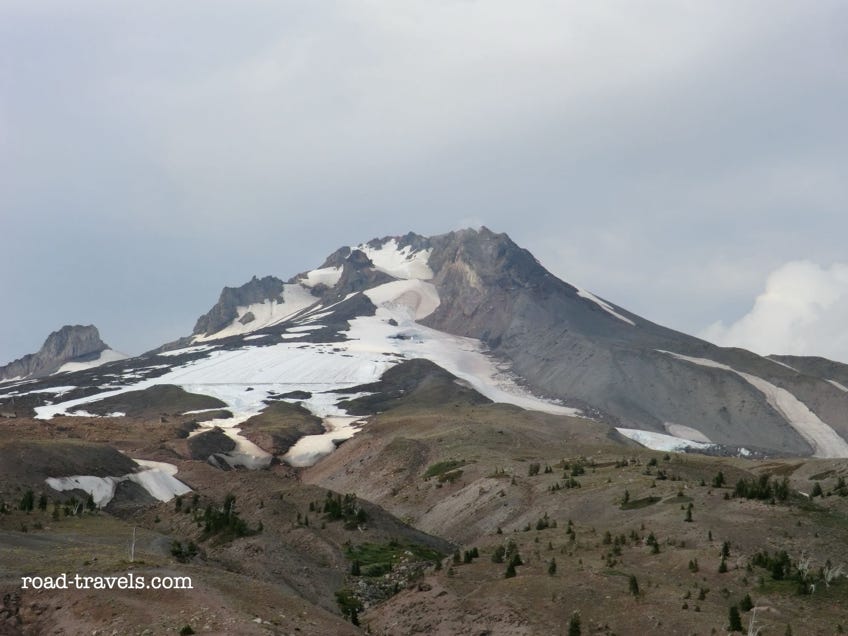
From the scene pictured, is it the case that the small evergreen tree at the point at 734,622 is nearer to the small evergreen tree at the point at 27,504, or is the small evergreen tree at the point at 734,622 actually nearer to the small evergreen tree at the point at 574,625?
the small evergreen tree at the point at 574,625

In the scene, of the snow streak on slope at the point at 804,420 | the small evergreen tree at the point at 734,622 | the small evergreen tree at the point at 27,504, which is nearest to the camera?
the small evergreen tree at the point at 734,622

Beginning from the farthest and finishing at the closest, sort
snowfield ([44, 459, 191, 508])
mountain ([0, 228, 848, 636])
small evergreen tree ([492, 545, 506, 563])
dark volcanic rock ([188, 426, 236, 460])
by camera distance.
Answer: dark volcanic rock ([188, 426, 236, 460]) < snowfield ([44, 459, 191, 508]) < small evergreen tree ([492, 545, 506, 563]) < mountain ([0, 228, 848, 636])

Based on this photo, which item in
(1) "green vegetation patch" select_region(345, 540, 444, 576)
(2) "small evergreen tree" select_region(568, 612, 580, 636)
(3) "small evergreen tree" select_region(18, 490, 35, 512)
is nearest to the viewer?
(2) "small evergreen tree" select_region(568, 612, 580, 636)

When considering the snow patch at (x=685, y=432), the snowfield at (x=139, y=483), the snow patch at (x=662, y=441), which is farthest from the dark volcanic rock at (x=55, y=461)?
the snow patch at (x=685, y=432)

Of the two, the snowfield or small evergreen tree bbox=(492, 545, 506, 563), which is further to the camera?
the snowfield

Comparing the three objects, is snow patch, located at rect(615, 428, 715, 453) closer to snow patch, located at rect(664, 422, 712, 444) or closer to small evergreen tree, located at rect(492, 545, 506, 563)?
snow patch, located at rect(664, 422, 712, 444)

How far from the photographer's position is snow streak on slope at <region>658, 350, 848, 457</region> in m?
169

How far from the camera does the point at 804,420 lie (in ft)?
594

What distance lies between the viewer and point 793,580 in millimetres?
31859

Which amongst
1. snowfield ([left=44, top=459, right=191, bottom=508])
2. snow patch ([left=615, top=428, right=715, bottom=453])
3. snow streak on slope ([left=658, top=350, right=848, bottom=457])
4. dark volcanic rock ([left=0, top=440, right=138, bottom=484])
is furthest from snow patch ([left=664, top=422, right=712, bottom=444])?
dark volcanic rock ([left=0, top=440, right=138, bottom=484])

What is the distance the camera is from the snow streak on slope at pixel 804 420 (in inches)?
6639

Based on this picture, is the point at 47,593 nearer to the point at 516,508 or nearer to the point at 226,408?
the point at 516,508

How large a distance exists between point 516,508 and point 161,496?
3144 cm

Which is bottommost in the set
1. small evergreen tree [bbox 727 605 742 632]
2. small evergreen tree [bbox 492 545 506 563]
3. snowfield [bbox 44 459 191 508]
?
snowfield [bbox 44 459 191 508]
